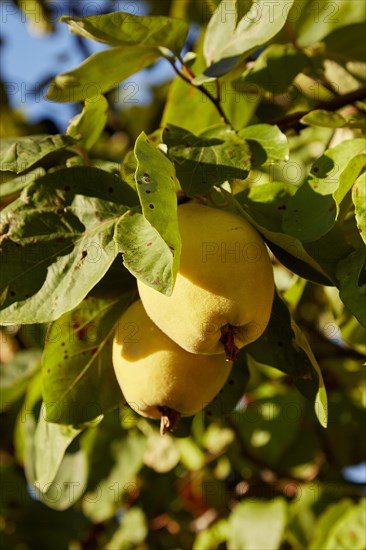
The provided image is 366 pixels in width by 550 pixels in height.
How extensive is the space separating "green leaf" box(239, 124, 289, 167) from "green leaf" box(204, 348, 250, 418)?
0.38m

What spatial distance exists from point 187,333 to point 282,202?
0.96 ft

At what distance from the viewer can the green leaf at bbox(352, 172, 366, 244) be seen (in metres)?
1.04

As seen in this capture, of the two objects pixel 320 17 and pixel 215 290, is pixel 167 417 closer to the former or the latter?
pixel 215 290

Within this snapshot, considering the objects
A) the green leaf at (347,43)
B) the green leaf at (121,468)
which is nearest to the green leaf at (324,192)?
the green leaf at (347,43)

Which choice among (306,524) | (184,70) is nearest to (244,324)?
(184,70)

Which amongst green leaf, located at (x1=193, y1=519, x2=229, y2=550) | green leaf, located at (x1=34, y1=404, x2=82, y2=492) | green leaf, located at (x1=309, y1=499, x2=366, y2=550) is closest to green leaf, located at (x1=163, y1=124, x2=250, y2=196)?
green leaf, located at (x1=34, y1=404, x2=82, y2=492)

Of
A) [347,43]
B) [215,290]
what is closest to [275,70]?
[347,43]

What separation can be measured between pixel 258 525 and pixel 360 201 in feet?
3.90

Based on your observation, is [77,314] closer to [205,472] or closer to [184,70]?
[184,70]

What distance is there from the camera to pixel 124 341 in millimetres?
1216

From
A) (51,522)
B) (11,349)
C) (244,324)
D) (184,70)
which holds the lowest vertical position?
(51,522)

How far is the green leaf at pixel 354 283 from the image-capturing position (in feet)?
3.49

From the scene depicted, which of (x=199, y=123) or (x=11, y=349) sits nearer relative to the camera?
(x=199, y=123)

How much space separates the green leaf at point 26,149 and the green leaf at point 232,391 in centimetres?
49
